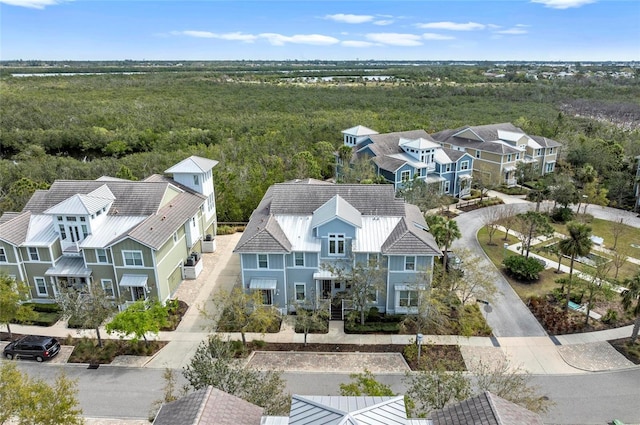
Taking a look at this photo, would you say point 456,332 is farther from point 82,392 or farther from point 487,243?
point 82,392

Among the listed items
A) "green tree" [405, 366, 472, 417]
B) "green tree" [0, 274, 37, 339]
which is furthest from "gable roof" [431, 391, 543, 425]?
"green tree" [0, 274, 37, 339]

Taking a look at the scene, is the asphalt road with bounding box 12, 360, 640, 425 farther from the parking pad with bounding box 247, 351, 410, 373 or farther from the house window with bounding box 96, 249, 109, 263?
the house window with bounding box 96, 249, 109, 263

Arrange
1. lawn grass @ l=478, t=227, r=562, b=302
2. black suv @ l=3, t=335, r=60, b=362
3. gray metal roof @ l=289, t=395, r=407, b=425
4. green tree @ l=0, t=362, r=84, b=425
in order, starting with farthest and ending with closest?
lawn grass @ l=478, t=227, r=562, b=302
black suv @ l=3, t=335, r=60, b=362
green tree @ l=0, t=362, r=84, b=425
gray metal roof @ l=289, t=395, r=407, b=425

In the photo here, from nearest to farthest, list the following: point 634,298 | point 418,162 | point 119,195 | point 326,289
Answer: point 634,298, point 326,289, point 119,195, point 418,162

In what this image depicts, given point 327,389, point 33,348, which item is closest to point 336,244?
point 327,389

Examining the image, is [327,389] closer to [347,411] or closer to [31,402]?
[347,411]

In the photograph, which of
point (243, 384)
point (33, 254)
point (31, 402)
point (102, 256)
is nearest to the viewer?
point (31, 402)
